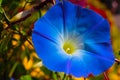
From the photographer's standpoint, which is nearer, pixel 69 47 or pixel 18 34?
pixel 69 47

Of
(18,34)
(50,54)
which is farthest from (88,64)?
(18,34)

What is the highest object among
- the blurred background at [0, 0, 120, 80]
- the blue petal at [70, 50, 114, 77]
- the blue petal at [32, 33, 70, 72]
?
the blue petal at [32, 33, 70, 72]

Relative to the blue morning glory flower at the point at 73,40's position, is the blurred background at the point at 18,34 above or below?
below

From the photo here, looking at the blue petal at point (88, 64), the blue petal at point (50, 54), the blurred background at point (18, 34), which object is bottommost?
the blurred background at point (18, 34)

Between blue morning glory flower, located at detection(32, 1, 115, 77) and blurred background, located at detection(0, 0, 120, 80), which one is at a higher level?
blue morning glory flower, located at detection(32, 1, 115, 77)

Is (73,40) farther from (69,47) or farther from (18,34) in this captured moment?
(18,34)

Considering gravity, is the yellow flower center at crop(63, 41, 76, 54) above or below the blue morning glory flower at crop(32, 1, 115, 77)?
below

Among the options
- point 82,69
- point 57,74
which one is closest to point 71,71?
point 82,69
